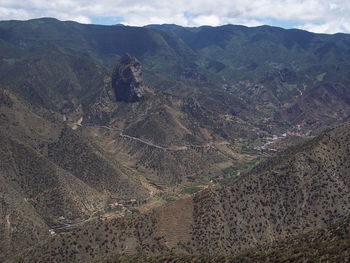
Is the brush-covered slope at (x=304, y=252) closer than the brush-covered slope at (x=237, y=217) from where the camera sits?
Yes

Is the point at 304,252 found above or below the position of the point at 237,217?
above

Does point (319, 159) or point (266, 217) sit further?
point (319, 159)

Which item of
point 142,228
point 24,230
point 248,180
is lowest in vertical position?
point 24,230

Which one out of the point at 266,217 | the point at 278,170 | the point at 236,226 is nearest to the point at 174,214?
the point at 236,226

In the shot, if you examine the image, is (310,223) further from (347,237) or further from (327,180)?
(347,237)

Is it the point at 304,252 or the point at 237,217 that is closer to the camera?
the point at 304,252

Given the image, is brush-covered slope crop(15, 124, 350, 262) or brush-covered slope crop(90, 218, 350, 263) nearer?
brush-covered slope crop(90, 218, 350, 263)

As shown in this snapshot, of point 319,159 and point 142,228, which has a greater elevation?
point 319,159

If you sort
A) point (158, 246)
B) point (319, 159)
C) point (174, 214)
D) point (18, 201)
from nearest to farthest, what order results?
point (158, 246) < point (174, 214) < point (319, 159) < point (18, 201)
